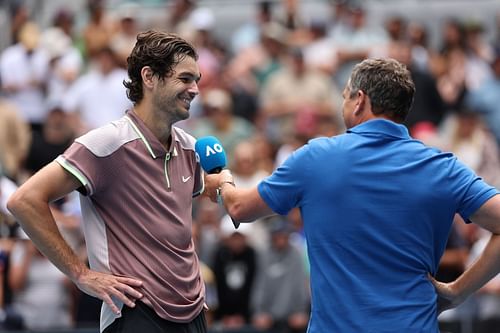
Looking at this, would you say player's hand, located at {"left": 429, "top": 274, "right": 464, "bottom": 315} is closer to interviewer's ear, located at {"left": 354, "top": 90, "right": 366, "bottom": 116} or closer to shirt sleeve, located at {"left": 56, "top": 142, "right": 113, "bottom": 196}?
interviewer's ear, located at {"left": 354, "top": 90, "right": 366, "bottom": 116}

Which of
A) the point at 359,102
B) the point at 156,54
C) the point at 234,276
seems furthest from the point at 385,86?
the point at 234,276

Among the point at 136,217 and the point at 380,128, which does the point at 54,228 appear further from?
the point at 380,128

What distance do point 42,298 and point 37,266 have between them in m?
0.31

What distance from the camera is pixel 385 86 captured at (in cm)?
558

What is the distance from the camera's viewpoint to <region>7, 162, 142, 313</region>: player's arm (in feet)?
18.1

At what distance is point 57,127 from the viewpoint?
44.3ft

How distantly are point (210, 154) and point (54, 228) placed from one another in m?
0.88

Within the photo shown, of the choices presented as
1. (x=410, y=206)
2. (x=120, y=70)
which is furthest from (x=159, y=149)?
(x=120, y=70)

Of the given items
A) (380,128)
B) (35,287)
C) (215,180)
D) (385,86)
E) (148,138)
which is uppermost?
(385,86)

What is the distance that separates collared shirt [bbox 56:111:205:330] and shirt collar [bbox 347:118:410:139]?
3.25 feet

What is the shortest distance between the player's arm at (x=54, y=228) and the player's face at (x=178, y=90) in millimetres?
586

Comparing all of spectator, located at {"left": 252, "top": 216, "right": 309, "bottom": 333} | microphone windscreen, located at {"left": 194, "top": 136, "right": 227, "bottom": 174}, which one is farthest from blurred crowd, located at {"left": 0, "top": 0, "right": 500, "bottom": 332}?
microphone windscreen, located at {"left": 194, "top": 136, "right": 227, "bottom": 174}

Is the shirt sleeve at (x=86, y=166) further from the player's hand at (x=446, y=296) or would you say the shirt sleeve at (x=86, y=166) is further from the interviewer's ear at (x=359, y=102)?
the player's hand at (x=446, y=296)

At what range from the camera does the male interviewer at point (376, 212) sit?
17.8 ft
